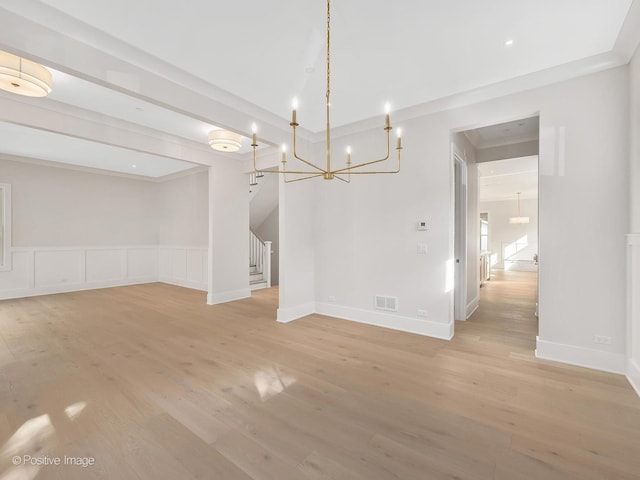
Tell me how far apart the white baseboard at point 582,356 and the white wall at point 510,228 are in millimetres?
10288

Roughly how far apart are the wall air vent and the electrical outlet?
2039 millimetres

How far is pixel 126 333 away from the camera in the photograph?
3.87m

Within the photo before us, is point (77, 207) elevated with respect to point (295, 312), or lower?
elevated

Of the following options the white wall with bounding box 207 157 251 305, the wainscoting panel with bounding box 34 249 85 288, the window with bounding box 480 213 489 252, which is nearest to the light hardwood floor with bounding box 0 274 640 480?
the white wall with bounding box 207 157 251 305

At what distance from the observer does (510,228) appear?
1207 centimetres

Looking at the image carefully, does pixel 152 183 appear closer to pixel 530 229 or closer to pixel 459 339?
pixel 459 339

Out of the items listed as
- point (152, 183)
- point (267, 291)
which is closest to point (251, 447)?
point (267, 291)

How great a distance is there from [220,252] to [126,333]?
237 cm

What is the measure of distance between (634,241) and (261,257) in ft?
23.1

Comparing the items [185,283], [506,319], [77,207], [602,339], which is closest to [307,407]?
[602,339]

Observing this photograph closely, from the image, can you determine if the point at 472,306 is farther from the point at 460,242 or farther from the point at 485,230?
the point at 485,230

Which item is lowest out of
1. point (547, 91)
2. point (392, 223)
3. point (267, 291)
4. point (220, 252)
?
point (267, 291)

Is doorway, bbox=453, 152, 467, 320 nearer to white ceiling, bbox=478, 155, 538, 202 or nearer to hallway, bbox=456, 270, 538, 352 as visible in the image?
hallway, bbox=456, 270, 538, 352

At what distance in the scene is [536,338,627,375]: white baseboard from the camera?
2711 millimetres
